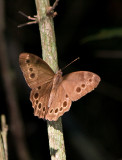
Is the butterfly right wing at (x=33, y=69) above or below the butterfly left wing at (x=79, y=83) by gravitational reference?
above

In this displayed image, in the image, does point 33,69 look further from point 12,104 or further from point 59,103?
point 12,104

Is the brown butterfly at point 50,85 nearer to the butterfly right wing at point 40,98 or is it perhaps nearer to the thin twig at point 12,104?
the butterfly right wing at point 40,98

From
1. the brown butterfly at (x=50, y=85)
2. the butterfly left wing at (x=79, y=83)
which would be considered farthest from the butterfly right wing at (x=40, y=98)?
the butterfly left wing at (x=79, y=83)

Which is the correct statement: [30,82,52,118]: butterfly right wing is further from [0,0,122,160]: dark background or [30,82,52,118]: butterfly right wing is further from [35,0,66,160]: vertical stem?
[0,0,122,160]: dark background

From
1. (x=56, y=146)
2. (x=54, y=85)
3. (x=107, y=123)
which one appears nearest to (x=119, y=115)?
(x=107, y=123)

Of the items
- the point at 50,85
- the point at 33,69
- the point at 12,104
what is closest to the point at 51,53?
the point at 33,69

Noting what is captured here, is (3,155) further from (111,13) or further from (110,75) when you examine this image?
(111,13)
